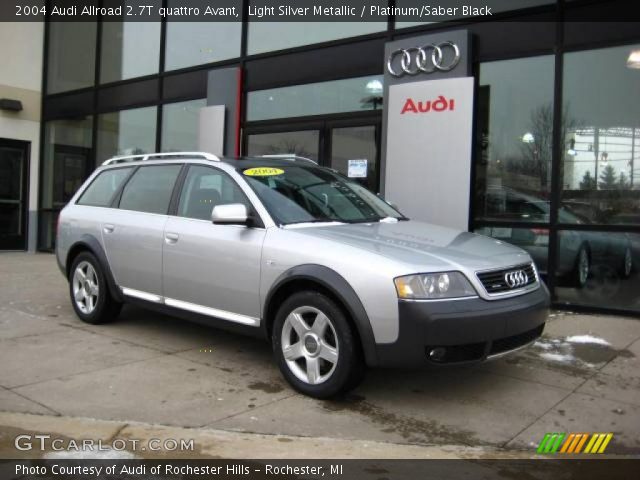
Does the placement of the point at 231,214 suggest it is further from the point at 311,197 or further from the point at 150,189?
the point at 150,189

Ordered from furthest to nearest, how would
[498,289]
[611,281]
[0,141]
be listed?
[0,141] → [611,281] → [498,289]

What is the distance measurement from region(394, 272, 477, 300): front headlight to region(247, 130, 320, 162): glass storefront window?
5.71m

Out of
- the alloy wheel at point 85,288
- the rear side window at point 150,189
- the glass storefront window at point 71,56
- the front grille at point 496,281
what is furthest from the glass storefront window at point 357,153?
the glass storefront window at point 71,56

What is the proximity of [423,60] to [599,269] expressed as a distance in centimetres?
338

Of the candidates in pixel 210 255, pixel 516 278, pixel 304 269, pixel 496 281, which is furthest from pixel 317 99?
pixel 496 281

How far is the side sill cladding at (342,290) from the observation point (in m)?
3.81

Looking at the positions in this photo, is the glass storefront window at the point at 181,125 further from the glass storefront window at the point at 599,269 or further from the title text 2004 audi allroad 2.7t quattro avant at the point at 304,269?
the glass storefront window at the point at 599,269

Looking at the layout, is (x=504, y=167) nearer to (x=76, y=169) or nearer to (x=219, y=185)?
(x=219, y=185)

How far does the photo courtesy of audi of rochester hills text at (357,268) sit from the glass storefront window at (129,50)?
1101mm

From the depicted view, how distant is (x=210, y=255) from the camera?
4805mm

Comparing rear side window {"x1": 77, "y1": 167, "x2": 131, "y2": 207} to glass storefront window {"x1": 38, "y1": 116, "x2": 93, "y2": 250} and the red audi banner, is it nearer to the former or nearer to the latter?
the red audi banner

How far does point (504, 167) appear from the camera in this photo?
7.57 metres

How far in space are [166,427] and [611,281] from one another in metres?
5.37

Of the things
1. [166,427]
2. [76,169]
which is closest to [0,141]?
[76,169]
